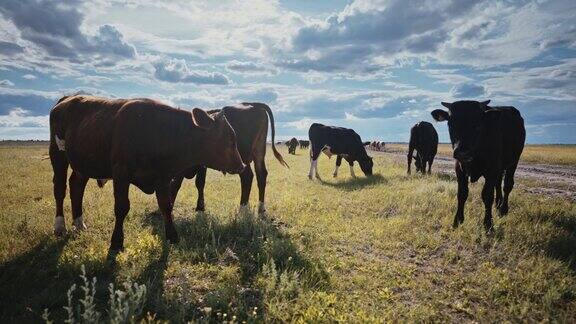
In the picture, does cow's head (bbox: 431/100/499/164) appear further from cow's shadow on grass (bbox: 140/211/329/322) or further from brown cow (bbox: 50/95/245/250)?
brown cow (bbox: 50/95/245/250)

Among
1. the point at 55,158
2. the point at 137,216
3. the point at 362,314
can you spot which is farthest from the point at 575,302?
the point at 55,158

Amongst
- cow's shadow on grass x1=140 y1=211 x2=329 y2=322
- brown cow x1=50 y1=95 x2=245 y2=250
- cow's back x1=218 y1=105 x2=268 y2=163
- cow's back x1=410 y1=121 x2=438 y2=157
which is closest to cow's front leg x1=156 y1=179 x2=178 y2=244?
brown cow x1=50 y1=95 x2=245 y2=250

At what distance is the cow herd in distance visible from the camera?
6512 millimetres

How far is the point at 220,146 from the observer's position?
7.32 meters

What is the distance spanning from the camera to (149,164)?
6547 mm

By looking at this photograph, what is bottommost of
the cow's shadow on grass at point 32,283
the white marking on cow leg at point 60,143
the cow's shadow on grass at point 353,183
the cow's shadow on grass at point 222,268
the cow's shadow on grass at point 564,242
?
the cow's shadow on grass at point 32,283

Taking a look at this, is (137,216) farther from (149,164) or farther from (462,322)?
(462,322)

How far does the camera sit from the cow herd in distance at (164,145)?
651 cm

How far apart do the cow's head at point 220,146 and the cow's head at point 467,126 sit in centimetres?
442

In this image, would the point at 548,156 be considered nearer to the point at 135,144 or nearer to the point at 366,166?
the point at 366,166

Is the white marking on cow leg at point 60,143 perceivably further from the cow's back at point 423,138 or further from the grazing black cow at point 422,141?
the cow's back at point 423,138

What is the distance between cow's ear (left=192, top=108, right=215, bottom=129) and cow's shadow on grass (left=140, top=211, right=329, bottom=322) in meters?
1.98

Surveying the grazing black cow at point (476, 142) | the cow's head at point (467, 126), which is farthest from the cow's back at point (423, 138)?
the cow's head at point (467, 126)

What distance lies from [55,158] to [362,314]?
21.0ft
